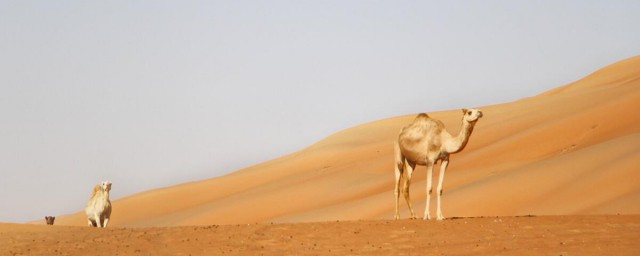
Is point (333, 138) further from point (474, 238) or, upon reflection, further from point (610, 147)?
point (474, 238)

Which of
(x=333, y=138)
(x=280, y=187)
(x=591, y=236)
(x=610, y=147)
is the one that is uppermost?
(x=333, y=138)

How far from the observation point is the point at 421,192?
48.1 meters

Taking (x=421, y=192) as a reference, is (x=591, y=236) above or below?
below

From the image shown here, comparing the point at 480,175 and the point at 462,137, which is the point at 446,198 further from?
the point at 462,137

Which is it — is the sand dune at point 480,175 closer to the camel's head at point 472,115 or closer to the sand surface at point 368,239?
the camel's head at point 472,115

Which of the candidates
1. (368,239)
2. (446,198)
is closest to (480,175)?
(446,198)

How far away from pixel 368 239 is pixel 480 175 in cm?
2805

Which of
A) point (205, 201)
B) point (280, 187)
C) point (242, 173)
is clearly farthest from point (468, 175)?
point (242, 173)

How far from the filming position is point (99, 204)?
30.3m

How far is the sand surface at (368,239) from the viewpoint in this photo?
2008 centimetres

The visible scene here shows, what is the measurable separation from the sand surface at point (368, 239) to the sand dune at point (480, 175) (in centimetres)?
1308

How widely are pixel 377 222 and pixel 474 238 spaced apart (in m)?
3.52

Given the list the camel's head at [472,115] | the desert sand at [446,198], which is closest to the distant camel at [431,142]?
the camel's head at [472,115]

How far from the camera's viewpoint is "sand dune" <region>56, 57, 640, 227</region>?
40594 millimetres
